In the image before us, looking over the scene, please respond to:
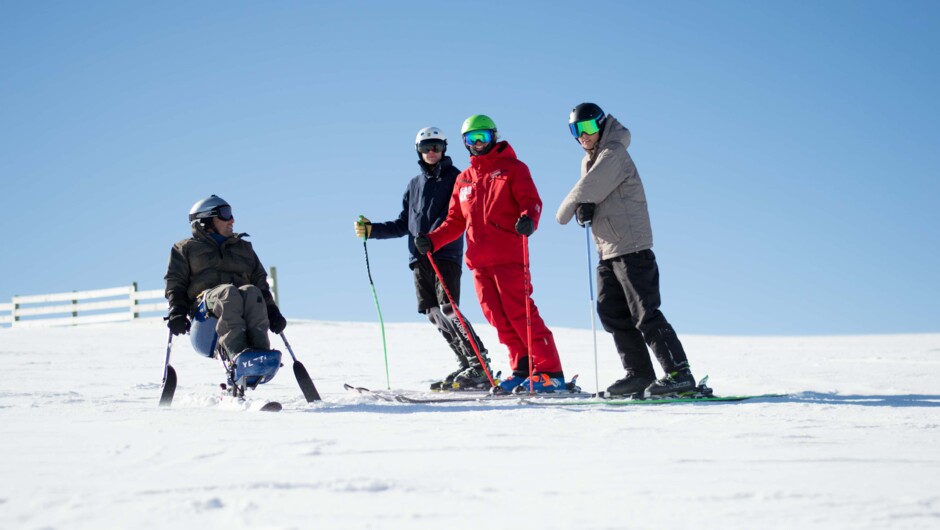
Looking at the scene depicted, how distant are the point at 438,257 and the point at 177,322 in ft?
7.45

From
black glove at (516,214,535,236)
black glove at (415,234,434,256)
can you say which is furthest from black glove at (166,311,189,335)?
black glove at (516,214,535,236)

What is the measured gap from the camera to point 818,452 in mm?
2947

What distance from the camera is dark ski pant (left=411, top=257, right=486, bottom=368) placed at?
6.55 metres

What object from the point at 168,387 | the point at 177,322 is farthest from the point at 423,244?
the point at 168,387

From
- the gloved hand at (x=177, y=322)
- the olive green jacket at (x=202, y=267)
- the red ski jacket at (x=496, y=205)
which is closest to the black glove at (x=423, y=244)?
the red ski jacket at (x=496, y=205)

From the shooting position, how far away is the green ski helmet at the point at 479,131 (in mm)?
6129

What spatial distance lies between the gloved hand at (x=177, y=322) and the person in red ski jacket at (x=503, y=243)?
186 cm

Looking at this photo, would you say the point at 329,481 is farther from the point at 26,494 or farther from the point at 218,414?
the point at 218,414

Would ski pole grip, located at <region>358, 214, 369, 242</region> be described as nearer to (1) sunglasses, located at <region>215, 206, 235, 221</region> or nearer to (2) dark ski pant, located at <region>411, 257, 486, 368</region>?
(2) dark ski pant, located at <region>411, 257, 486, 368</region>

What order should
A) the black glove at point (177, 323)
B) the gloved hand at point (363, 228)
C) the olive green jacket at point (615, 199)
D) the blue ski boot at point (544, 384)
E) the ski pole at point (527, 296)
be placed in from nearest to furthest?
1. the black glove at point (177, 323)
2. the olive green jacket at point (615, 199)
3. the ski pole at point (527, 296)
4. the blue ski boot at point (544, 384)
5. the gloved hand at point (363, 228)

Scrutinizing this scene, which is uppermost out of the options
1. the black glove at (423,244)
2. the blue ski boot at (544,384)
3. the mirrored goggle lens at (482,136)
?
the mirrored goggle lens at (482,136)

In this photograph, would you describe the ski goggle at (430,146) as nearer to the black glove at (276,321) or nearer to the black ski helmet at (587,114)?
the black ski helmet at (587,114)

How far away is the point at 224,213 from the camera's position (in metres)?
5.25


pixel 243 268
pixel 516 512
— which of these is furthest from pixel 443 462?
pixel 243 268
